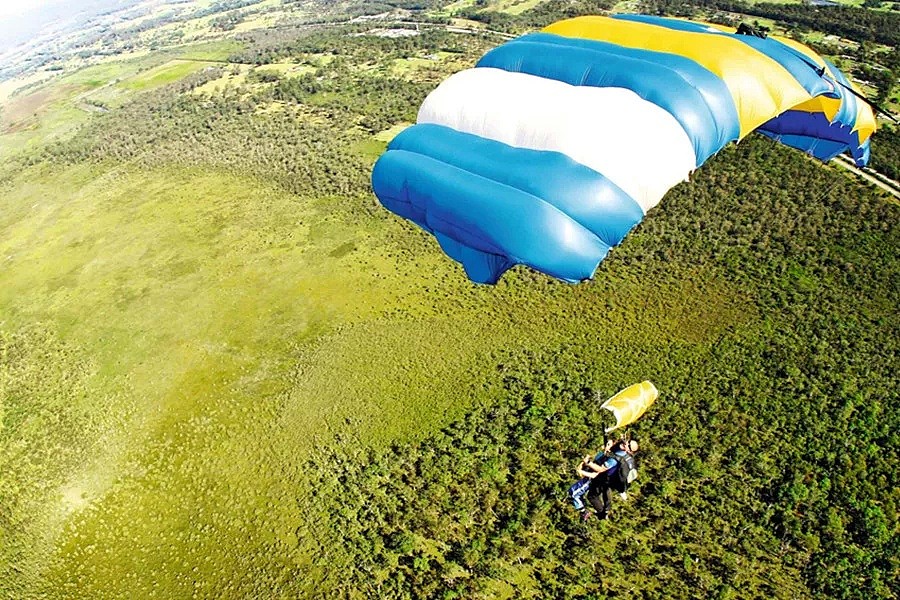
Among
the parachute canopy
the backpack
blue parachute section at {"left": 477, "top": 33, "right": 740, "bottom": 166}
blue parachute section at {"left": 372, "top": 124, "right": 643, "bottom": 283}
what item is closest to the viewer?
the backpack

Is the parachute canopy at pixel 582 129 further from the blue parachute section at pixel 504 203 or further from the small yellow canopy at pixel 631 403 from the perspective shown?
the small yellow canopy at pixel 631 403

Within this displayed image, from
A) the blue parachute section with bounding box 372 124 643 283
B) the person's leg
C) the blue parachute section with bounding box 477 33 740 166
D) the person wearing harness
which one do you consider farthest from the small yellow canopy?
the blue parachute section with bounding box 477 33 740 166

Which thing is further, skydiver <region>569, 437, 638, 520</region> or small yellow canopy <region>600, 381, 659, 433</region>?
small yellow canopy <region>600, 381, 659, 433</region>

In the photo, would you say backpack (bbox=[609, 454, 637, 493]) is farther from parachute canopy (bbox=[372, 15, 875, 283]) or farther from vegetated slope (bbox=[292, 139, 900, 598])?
vegetated slope (bbox=[292, 139, 900, 598])

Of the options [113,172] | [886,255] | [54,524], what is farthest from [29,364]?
[886,255]

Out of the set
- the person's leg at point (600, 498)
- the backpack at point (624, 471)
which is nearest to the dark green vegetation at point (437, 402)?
the person's leg at point (600, 498)

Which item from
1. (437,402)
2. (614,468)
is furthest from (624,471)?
(437,402)

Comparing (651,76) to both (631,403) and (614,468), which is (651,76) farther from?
(614,468)
